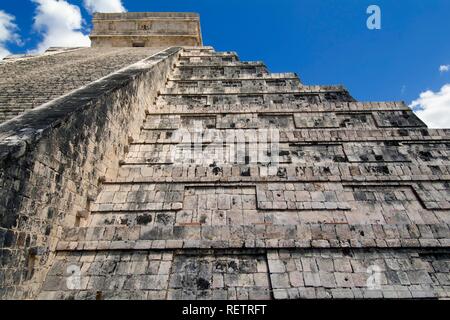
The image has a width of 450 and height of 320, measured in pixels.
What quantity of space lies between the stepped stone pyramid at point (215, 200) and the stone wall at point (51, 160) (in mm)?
21

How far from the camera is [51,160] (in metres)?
3.55

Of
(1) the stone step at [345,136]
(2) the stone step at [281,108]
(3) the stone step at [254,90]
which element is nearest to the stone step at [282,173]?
(1) the stone step at [345,136]

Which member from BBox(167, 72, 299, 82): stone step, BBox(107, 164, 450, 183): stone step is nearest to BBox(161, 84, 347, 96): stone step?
BBox(167, 72, 299, 82): stone step

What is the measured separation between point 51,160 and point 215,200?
2.51 meters

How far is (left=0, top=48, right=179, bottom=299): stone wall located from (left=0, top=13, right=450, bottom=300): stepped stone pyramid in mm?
21

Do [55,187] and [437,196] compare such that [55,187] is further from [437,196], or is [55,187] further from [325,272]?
[437,196]

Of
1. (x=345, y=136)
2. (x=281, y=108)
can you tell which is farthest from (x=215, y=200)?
(x=281, y=108)

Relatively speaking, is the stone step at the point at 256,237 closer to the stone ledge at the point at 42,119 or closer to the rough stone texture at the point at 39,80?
the stone ledge at the point at 42,119

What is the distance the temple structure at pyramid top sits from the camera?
55.0ft

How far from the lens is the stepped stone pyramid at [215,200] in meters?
3.46

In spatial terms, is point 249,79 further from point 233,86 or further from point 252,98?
point 252,98
